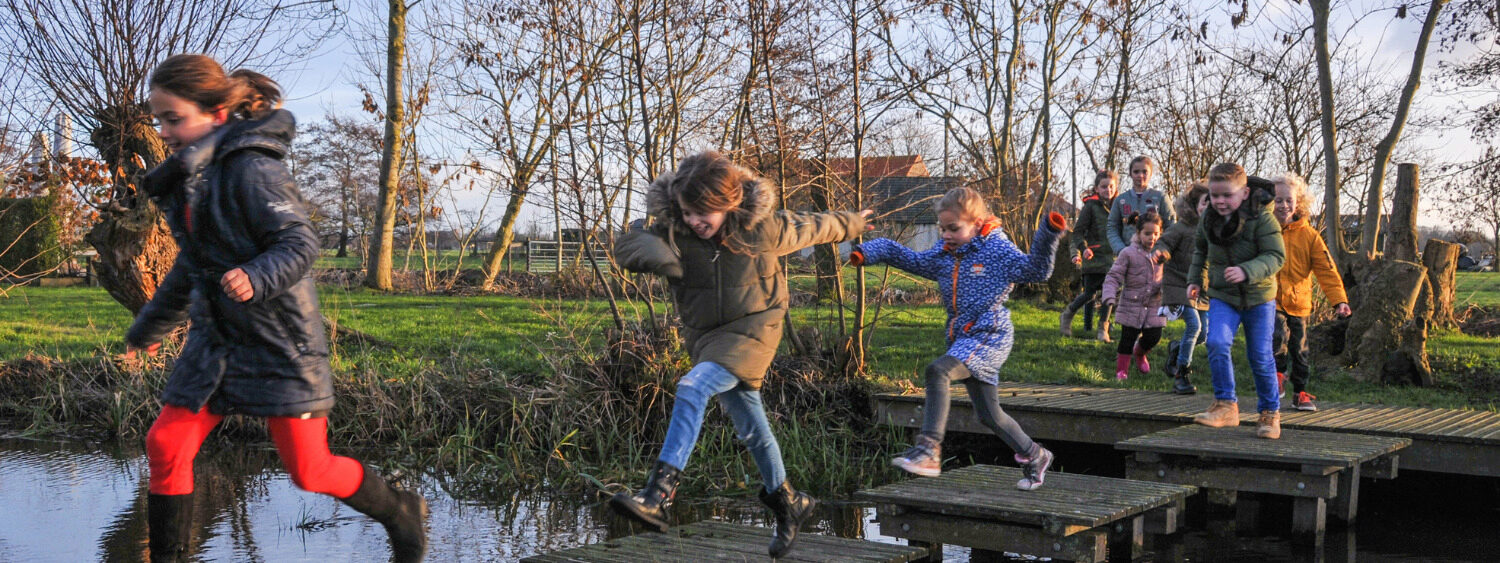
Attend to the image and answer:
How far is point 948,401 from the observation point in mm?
5094

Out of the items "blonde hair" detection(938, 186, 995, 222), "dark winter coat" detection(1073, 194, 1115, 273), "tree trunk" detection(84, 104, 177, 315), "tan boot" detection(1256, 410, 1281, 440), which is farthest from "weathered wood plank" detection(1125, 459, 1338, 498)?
"tree trunk" detection(84, 104, 177, 315)

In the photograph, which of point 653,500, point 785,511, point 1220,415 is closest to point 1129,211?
point 1220,415

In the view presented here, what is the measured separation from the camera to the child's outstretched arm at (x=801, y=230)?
437cm

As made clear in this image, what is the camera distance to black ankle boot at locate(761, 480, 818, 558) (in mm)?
4461

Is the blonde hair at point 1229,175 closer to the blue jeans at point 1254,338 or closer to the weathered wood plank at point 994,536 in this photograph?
the blue jeans at point 1254,338

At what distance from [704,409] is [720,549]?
0.99 metres

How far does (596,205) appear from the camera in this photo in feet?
26.6

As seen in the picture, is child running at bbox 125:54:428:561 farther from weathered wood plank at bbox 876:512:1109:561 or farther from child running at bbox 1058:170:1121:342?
child running at bbox 1058:170:1121:342

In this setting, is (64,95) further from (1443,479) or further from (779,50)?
(1443,479)

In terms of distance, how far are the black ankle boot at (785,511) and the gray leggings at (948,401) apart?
2.77ft

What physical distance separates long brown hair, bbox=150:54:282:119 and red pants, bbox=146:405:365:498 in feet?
3.06

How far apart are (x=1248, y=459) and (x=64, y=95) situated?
8.87m

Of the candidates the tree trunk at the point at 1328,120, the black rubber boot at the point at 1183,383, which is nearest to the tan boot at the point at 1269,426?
the black rubber boot at the point at 1183,383

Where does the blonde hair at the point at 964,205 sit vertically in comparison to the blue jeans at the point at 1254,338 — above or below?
above
